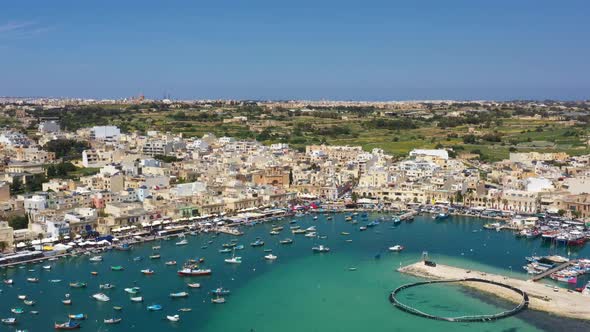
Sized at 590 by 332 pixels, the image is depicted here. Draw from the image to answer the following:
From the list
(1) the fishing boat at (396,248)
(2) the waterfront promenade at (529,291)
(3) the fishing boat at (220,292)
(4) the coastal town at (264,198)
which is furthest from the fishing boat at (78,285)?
(1) the fishing boat at (396,248)

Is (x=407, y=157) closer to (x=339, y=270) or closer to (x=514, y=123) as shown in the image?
(x=339, y=270)

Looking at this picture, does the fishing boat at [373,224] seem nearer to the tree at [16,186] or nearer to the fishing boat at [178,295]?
the fishing boat at [178,295]

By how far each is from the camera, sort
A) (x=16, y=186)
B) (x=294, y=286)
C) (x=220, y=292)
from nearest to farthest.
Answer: (x=220, y=292), (x=294, y=286), (x=16, y=186)

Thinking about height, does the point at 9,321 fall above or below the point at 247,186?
below

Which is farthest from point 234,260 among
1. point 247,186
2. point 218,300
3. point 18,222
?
point 247,186

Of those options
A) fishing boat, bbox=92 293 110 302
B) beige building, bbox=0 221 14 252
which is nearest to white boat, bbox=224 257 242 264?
fishing boat, bbox=92 293 110 302

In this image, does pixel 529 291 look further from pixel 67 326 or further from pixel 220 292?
pixel 67 326

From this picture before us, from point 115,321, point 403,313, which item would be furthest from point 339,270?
point 115,321
